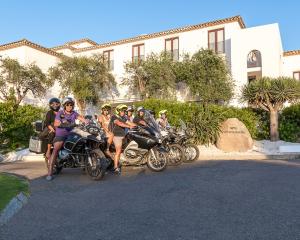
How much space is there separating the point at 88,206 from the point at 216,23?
26.2 meters

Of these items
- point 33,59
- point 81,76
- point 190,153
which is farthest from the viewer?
point 33,59

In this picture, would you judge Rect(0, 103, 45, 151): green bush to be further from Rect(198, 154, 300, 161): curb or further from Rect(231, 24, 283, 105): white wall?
Rect(231, 24, 283, 105): white wall

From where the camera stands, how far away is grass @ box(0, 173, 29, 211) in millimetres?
5473

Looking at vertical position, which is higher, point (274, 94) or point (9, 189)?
point (274, 94)

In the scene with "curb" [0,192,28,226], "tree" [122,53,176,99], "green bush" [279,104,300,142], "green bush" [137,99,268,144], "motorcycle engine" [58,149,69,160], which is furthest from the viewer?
"tree" [122,53,176,99]

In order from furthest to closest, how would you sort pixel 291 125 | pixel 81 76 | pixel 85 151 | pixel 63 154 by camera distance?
pixel 81 76, pixel 291 125, pixel 63 154, pixel 85 151

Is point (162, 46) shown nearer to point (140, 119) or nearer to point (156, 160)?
point (140, 119)

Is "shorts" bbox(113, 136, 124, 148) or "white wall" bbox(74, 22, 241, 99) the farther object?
"white wall" bbox(74, 22, 241, 99)

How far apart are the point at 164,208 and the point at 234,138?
1107 centimetres

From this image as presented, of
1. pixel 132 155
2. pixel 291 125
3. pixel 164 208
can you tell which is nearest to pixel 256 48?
pixel 291 125

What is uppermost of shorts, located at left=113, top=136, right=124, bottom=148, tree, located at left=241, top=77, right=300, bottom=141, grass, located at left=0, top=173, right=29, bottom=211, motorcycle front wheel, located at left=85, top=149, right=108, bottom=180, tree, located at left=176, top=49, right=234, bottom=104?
tree, located at left=176, top=49, right=234, bottom=104

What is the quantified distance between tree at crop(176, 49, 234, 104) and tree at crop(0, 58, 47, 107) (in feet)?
40.8

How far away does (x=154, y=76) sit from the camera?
27172 mm

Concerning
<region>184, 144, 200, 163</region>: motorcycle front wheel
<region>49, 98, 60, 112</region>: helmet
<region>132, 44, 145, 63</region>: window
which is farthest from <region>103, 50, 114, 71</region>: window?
<region>49, 98, 60, 112</region>: helmet
